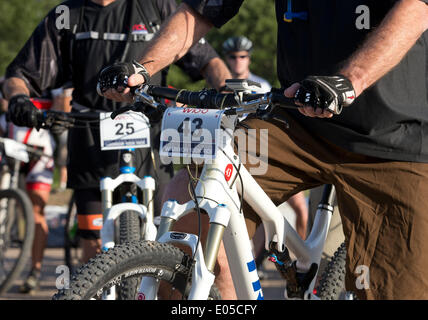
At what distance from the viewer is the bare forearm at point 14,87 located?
15.2 ft

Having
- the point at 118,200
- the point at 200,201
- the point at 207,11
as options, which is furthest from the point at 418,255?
the point at 118,200

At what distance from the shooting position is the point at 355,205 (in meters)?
2.86

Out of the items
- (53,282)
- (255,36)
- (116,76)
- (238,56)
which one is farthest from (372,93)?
→ (255,36)

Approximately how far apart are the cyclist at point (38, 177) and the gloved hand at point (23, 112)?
2517 mm

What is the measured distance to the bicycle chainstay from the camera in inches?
130

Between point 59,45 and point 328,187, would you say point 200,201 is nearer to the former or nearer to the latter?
point 328,187

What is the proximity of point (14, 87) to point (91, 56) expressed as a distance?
0.50 m

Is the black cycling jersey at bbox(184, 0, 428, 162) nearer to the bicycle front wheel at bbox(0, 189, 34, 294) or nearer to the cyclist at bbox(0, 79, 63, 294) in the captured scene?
the bicycle front wheel at bbox(0, 189, 34, 294)

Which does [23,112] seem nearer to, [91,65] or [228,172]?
[91,65]

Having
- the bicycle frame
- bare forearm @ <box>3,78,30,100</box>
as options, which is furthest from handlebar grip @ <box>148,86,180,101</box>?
bare forearm @ <box>3,78,30,100</box>

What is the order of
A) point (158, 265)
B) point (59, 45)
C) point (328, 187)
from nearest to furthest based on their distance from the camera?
1. point (158, 265)
2. point (328, 187)
3. point (59, 45)

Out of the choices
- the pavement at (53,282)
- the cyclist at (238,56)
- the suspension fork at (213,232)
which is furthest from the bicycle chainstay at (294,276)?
the cyclist at (238,56)

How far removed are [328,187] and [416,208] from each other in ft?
3.24

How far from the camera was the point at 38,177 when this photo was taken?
272 inches
